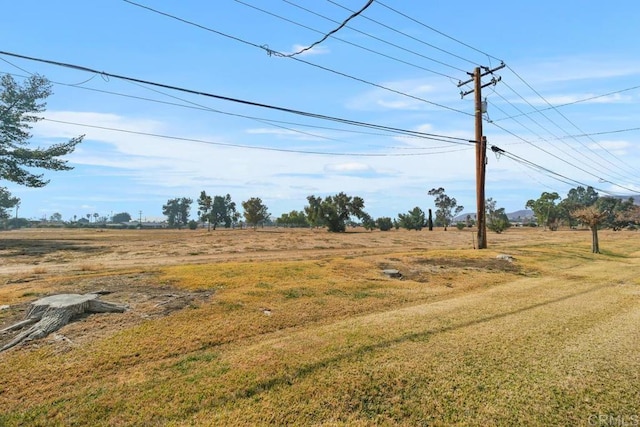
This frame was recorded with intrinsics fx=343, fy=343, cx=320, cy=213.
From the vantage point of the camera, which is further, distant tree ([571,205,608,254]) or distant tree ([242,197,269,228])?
distant tree ([242,197,269,228])

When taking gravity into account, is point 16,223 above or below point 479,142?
below

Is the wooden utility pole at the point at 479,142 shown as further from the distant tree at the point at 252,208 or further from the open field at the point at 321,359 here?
the distant tree at the point at 252,208

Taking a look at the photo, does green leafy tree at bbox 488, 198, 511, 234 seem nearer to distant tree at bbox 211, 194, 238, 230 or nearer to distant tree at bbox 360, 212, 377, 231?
distant tree at bbox 360, 212, 377, 231

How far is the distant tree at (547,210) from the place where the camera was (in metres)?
87.8

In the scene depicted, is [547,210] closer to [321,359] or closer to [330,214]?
[330,214]

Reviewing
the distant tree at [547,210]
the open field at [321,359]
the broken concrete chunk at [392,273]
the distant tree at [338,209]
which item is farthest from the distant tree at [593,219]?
the distant tree at [547,210]

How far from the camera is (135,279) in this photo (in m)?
11.7

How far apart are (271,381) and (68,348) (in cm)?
393

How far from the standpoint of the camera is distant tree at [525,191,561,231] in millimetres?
87750

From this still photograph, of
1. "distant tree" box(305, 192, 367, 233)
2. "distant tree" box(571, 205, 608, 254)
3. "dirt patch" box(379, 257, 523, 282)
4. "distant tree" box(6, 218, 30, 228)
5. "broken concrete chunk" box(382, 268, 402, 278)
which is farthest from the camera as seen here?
"distant tree" box(6, 218, 30, 228)

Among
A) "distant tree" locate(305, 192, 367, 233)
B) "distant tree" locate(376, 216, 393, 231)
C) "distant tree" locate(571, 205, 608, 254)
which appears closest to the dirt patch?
"distant tree" locate(571, 205, 608, 254)

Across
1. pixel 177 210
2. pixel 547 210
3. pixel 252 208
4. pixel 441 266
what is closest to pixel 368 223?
pixel 252 208

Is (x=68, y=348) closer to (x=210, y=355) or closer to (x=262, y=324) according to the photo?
(x=210, y=355)

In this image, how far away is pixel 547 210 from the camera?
87.6 m
